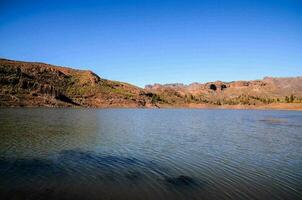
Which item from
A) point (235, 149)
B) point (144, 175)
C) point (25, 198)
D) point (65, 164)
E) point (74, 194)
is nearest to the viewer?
point (25, 198)

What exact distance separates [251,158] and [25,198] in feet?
78.1

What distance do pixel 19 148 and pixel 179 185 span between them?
1991 cm

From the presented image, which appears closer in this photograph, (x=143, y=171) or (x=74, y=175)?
(x=74, y=175)

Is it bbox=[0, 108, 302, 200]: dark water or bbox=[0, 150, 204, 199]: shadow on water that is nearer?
bbox=[0, 150, 204, 199]: shadow on water

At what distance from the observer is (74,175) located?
22.2 metres

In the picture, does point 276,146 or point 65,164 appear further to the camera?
point 276,146

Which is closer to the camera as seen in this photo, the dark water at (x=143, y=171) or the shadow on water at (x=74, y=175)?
the shadow on water at (x=74, y=175)

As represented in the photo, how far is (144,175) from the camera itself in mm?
23047

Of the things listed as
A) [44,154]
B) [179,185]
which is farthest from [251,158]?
[44,154]

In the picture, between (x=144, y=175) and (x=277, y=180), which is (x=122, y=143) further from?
(x=277, y=180)

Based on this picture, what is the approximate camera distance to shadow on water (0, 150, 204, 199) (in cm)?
1823

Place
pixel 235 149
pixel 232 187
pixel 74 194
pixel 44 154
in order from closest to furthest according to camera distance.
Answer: pixel 74 194
pixel 232 187
pixel 44 154
pixel 235 149

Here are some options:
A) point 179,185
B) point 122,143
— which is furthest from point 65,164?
point 122,143

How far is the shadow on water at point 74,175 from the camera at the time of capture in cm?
1823
